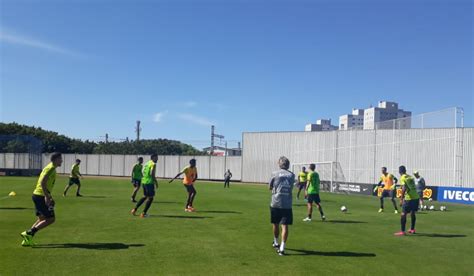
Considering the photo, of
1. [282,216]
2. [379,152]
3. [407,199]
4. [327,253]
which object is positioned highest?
[379,152]

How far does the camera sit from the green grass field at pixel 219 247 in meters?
8.38

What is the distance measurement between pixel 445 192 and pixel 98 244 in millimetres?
26003

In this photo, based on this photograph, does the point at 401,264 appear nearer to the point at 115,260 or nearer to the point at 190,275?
the point at 190,275

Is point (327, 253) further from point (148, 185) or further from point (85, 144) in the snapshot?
point (85, 144)

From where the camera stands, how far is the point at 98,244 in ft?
33.7

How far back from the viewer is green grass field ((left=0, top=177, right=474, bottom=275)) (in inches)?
330

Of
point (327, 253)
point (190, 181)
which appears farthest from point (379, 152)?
point (327, 253)

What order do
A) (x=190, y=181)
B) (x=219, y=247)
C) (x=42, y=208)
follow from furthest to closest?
1. (x=190, y=181)
2. (x=219, y=247)
3. (x=42, y=208)

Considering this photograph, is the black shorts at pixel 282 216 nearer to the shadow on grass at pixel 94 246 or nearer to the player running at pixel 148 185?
the shadow on grass at pixel 94 246

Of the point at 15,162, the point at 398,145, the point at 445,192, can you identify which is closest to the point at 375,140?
the point at 398,145

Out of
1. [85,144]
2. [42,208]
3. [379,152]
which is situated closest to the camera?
[42,208]

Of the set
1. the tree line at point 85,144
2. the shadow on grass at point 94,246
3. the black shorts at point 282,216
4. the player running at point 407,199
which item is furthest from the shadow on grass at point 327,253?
the tree line at point 85,144

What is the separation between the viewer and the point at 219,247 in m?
10.3

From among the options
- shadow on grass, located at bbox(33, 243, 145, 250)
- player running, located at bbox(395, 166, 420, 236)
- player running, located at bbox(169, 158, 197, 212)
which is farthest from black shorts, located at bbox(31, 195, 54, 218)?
player running, located at bbox(395, 166, 420, 236)
